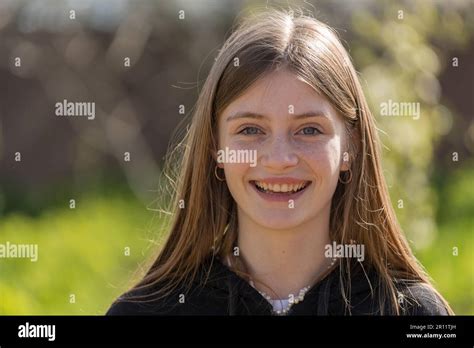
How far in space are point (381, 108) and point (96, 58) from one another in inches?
94.0

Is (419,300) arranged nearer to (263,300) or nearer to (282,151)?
(263,300)

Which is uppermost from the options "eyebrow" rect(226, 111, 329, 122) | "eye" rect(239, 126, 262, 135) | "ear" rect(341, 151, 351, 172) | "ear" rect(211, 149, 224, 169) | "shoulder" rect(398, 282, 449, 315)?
"eyebrow" rect(226, 111, 329, 122)

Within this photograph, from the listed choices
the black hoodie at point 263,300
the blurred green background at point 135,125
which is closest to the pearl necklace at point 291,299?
the black hoodie at point 263,300

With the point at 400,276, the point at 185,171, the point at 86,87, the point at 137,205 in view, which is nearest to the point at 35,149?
the point at 86,87

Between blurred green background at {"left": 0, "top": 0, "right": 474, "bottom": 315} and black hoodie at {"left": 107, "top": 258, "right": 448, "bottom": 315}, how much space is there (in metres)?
1.35

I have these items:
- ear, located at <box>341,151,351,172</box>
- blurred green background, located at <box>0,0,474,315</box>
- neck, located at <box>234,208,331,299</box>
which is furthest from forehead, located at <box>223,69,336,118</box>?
blurred green background, located at <box>0,0,474,315</box>

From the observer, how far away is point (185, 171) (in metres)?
2.18

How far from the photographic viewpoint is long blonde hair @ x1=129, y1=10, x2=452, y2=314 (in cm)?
203

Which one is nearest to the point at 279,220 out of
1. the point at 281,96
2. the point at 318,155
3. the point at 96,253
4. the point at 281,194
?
the point at 281,194

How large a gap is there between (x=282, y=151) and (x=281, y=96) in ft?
0.39

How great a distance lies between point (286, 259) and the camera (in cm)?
204

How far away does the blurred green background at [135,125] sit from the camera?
3.55m

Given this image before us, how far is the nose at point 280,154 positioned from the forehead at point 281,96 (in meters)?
0.06

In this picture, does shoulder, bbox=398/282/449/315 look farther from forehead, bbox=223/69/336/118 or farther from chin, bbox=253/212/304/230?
forehead, bbox=223/69/336/118
